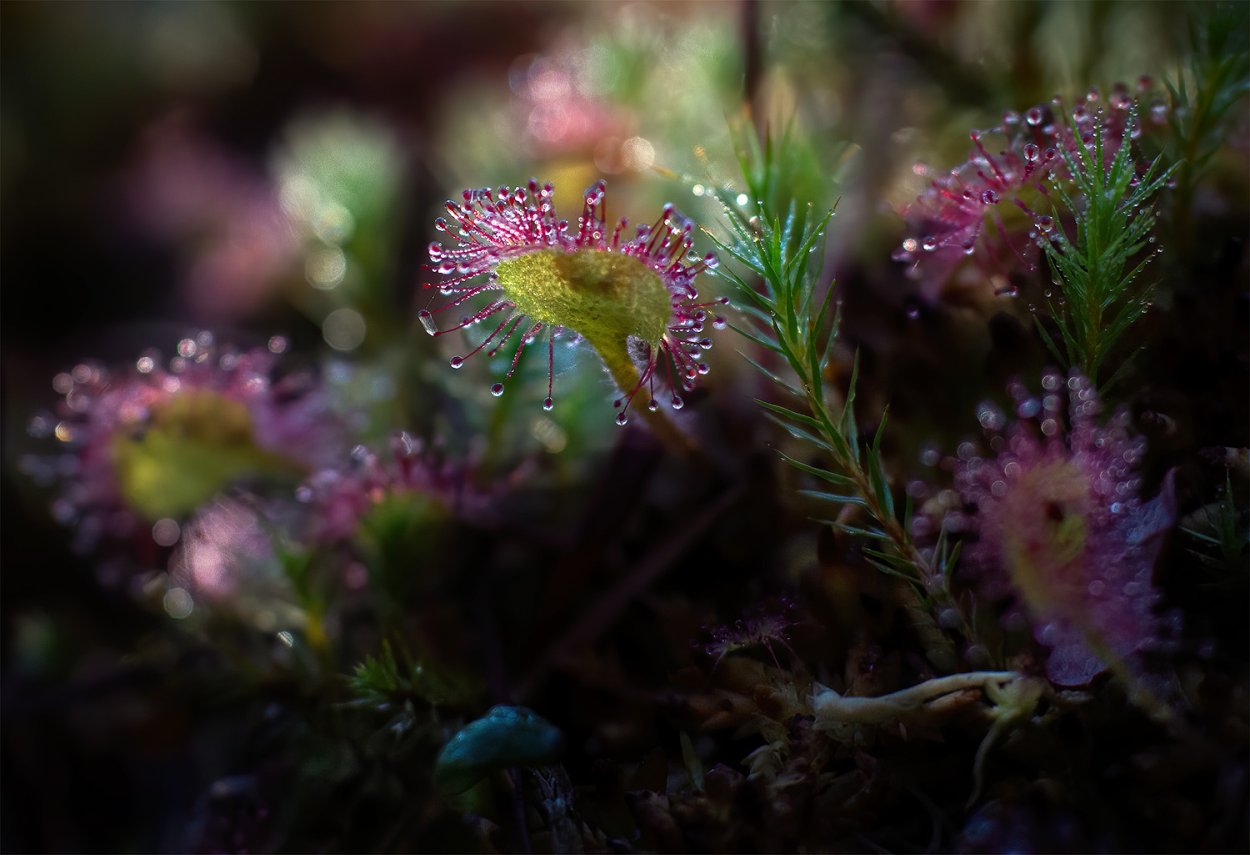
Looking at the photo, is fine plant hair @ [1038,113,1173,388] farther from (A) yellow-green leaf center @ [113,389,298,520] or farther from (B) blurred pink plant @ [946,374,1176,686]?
(A) yellow-green leaf center @ [113,389,298,520]

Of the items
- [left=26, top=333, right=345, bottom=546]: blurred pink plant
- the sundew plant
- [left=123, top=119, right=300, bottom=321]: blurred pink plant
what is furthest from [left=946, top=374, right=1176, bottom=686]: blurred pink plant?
[left=123, top=119, right=300, bottom=321]: blurred pink plant

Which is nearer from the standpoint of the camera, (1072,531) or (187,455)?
(1072,531)

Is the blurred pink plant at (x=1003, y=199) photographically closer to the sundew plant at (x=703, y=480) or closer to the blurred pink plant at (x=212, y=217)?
the sundew plant at (x=703, y=480)

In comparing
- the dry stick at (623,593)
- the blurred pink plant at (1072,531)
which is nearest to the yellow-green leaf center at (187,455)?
the dry stick at (623,593)

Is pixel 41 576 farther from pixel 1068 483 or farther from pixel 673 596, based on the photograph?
pixel 1068 483

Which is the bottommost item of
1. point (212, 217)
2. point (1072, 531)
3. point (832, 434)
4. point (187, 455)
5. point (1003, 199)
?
point (1072, 531)

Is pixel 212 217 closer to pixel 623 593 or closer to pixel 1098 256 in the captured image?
pixel 623 593

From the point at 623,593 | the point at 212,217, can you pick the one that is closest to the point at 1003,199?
the point at 623,593
